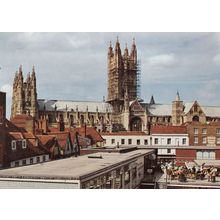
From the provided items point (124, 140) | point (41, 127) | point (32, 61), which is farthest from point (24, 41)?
point (124, 140)

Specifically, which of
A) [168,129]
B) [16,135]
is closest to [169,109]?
[168,129]

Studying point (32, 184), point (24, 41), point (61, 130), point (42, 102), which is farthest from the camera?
point (61, 130)

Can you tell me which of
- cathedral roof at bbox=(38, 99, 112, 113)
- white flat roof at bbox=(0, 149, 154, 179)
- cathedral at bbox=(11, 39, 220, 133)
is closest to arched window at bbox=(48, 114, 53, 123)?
cathedral at bbox=(11, 39, 220, 133)

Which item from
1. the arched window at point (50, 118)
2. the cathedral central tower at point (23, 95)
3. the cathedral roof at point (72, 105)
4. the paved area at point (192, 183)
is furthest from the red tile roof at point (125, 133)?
the cathedral central tower at point (23, 95)

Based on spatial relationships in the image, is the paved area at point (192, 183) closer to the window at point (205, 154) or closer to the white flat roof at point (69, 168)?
the window at point (205, 154)

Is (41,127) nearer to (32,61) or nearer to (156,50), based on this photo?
(32,61)

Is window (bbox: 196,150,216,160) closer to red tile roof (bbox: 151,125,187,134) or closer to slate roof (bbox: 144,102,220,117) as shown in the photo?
red tile roof (bbox: 151,125,187,134)
